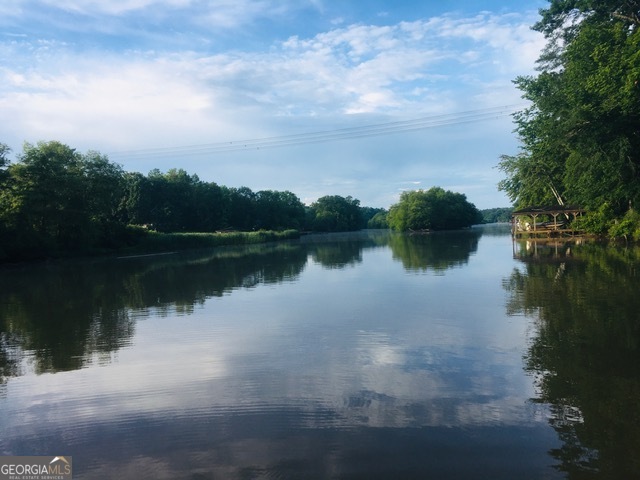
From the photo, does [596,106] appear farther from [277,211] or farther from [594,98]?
[277,211]

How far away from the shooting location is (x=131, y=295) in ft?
59.5

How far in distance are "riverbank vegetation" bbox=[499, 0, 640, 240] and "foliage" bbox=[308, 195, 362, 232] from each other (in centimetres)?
11912

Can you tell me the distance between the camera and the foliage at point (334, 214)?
15762cm

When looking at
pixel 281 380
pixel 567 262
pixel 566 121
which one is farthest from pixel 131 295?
pixel 566 121

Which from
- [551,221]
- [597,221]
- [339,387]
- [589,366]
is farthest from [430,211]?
[339,387]

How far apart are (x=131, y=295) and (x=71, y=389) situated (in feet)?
37.7

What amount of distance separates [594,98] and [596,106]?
59cm

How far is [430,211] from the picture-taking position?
11238 cm

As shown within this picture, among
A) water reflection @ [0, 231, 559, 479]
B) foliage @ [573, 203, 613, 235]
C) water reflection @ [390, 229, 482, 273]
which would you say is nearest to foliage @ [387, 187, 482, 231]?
water reflection @ [390, 229, 482, 273]

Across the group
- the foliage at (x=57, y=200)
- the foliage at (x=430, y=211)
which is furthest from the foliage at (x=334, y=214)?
the foliage at (x=57, y=200)

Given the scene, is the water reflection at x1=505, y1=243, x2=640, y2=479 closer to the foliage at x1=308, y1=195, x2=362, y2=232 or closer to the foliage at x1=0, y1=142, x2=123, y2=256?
the foliage at x1=0, y1=142, x2=123, y2=256

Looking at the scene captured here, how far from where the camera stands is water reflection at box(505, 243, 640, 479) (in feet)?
15.1

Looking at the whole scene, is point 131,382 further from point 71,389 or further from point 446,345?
point 446,345

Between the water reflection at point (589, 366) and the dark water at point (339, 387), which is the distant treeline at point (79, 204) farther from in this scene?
the water reflection at point (589, 366)
